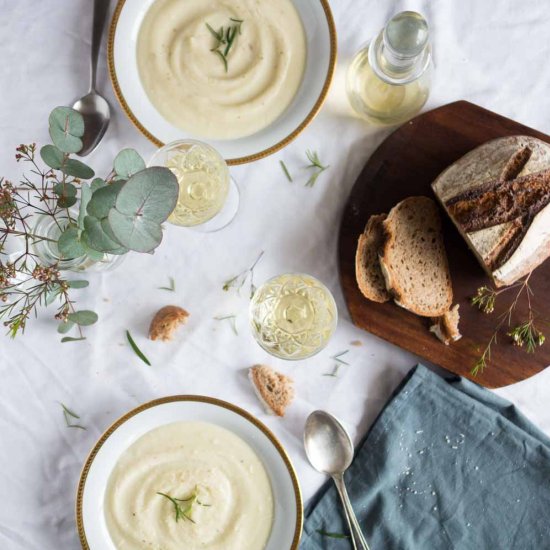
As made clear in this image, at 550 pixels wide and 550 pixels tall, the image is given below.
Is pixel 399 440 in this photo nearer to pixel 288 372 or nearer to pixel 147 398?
pixel 288 372

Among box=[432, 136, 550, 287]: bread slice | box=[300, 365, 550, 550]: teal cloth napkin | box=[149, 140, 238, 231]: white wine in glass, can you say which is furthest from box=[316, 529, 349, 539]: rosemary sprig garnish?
box=[149, 140, 238, 231]: white wine in glass

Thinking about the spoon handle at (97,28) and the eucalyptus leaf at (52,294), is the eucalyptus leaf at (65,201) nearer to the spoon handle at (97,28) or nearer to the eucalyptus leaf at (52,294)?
the eucalyptus leaf at (52,294)

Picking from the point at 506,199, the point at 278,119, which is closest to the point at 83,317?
the point at 278,119

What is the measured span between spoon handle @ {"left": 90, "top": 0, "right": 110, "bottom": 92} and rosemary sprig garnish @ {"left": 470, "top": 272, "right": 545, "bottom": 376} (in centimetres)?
139

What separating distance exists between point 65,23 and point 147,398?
122cm

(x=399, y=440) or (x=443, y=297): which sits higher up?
(x=443, y=297)

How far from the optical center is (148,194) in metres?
1.30

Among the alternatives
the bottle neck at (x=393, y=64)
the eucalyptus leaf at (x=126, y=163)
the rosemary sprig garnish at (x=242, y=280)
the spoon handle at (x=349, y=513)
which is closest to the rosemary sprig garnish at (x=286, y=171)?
the rosemary sprig garnish at (x=242, y=280)

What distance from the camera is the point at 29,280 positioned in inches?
79.9

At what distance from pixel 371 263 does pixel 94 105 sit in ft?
3.26

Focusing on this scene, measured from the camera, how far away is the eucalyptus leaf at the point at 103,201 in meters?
1.39

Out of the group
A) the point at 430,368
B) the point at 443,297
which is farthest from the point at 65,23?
the point at 430,368

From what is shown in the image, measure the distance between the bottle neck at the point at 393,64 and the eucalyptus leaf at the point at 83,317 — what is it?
3.70ft

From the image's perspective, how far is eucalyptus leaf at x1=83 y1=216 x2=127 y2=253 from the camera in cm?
144
